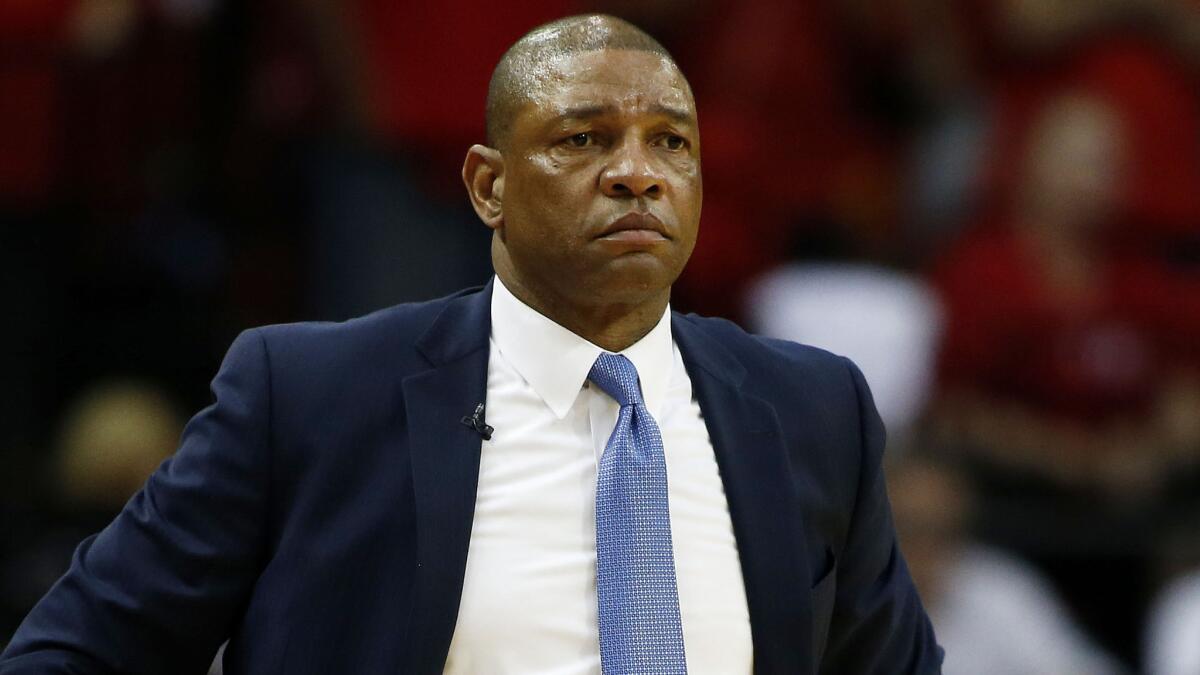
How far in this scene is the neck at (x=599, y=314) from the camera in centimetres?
253

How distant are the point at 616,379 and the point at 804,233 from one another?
130 inches

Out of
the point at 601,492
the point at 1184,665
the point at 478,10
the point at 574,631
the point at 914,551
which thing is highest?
the point at 478,10

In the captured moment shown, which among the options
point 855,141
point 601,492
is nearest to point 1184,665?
point 855,141

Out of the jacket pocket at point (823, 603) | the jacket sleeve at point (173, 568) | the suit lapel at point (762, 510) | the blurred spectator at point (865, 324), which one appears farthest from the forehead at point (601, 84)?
the blurred spectator at point (865, 324)

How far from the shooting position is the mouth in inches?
94.3

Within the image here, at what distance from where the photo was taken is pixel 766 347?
2676mm

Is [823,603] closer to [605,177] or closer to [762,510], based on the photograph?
[762,510]

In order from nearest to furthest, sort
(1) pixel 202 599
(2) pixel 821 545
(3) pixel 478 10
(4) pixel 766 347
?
→ (1) pixel 202 599
(2) pixel 821 545
(4) pixel 766 347
(3) pixel 478 10

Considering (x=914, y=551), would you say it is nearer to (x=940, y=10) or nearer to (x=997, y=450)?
(x=997, y=450)

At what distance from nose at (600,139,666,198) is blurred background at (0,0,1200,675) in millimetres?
2433

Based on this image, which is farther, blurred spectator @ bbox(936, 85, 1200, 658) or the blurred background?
blurred spectator @ bbox(936, 85, 1200, 658)

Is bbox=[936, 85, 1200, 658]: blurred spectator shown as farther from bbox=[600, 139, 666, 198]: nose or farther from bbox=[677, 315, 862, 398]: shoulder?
bbox=[600, 139, 666, 198]: nose

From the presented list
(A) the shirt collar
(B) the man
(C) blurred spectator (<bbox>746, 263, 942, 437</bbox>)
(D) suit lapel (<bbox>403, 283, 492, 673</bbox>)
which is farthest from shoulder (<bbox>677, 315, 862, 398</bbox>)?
(C) blurred spectator (<bbox>746, 263, 942, 437</bbox>)

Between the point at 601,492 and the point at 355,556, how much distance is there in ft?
1.06
